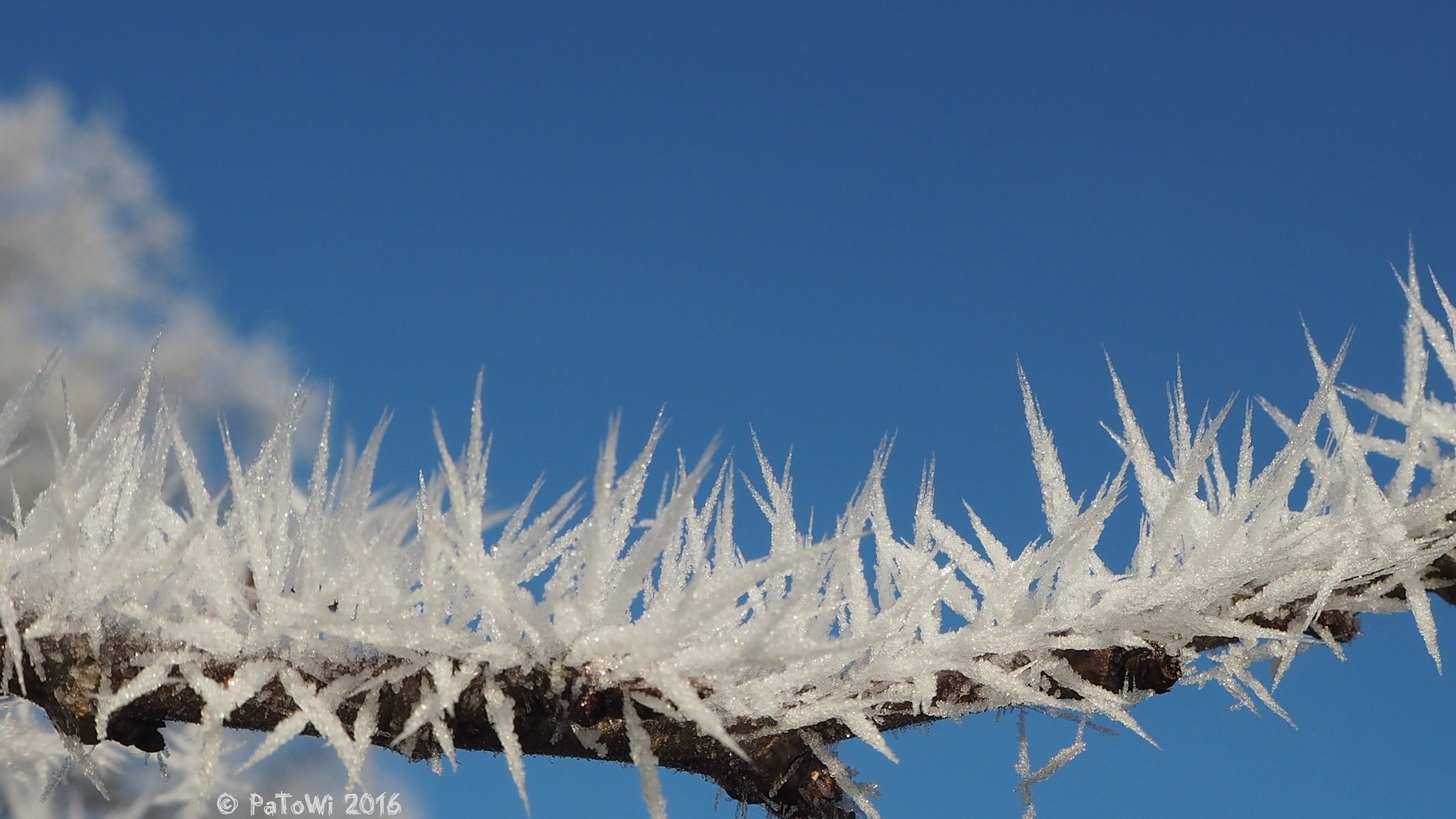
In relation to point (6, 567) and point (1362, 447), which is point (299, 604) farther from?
point (1362, 447)

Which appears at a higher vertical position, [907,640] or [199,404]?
[199,404]

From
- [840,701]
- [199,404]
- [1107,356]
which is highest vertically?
[199,404]

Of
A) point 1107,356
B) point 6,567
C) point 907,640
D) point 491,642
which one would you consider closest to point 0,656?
point 6,567

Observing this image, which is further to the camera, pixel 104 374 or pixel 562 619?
pixel 104 374

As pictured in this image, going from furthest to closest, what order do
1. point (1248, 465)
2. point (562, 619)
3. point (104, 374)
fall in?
point (104, 374) < point (1248, 465) < point (562, 619)
